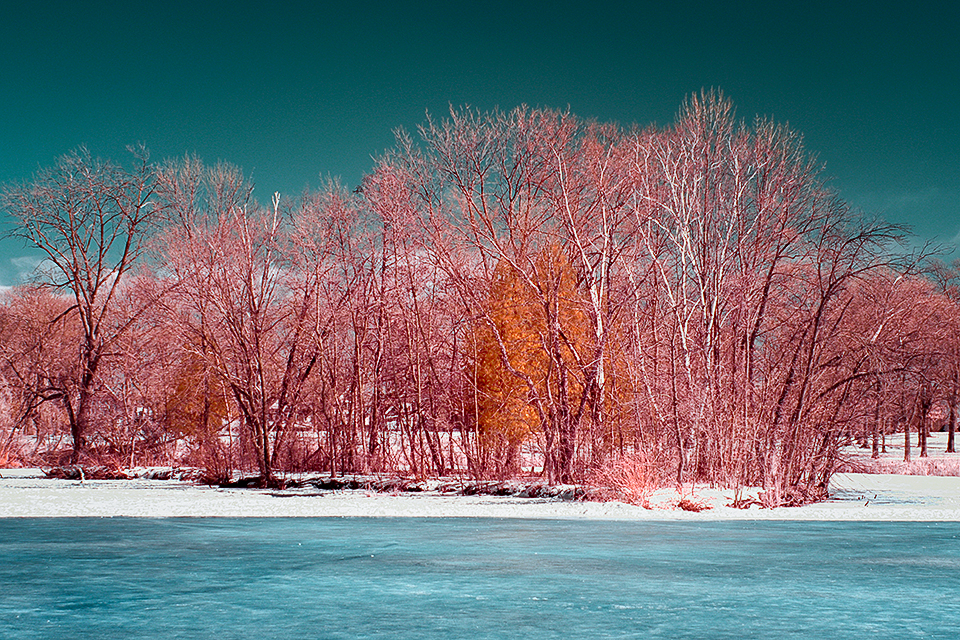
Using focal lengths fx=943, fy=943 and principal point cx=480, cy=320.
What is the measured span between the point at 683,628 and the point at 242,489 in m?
21.3

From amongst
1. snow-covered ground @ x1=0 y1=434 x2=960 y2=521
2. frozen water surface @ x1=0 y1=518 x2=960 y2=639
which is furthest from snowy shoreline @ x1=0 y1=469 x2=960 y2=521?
frozen water surface @ x1=0 y1=518 x2=960 y2=639

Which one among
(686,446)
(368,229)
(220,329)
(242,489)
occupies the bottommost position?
(242,489)

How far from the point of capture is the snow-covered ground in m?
18.3

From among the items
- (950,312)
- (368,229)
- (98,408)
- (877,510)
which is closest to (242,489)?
(368,229)

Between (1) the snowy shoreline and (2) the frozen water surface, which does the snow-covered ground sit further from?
(2) the frozen water surface

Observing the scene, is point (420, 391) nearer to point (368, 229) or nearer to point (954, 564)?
point (368, 229)

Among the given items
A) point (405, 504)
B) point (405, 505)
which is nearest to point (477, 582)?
point (405, 505)

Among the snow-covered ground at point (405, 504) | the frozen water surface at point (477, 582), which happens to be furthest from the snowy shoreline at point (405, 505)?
the frozen water surface at point (477, 582)

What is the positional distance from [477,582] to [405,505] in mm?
11599

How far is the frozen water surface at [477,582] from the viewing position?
688cm

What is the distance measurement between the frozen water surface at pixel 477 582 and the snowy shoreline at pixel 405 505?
9.59 feet

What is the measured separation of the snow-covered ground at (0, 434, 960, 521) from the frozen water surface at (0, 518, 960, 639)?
2.92 m

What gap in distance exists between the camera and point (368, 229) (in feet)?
89.7

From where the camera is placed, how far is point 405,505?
20.6 metres
